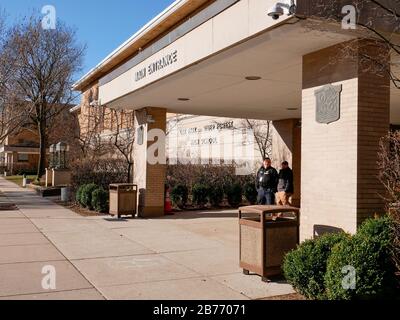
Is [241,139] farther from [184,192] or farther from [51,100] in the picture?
[51,100]

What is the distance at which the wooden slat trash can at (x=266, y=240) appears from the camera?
6711 mm

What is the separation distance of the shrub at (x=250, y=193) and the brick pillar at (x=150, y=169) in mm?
4584

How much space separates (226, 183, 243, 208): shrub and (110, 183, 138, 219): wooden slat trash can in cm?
499

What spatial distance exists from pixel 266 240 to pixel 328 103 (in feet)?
7.60

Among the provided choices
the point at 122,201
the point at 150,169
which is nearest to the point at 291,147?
the point at 150,169

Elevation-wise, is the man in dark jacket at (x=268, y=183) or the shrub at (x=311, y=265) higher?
the man in dark jacket at (x=268, y=183)

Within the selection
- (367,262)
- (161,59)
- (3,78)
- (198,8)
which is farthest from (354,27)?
(3,78)

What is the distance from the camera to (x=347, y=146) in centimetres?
680

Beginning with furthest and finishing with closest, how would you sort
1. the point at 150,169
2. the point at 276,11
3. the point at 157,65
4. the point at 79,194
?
1. the point at 79,194
2. the point at 150,169
3. the point at 157,65
4. the point at 276,11

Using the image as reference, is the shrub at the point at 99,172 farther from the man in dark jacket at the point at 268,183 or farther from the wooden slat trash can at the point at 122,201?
the man in dark jacket at the point at 268,183

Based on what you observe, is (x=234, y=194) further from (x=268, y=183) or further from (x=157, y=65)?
(x=157, y=65)

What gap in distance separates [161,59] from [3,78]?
1085cm

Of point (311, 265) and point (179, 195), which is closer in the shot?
point (311, 265)

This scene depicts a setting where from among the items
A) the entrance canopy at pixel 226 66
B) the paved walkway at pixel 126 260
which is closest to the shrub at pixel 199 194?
the entrance canopy at pixel 226 66
